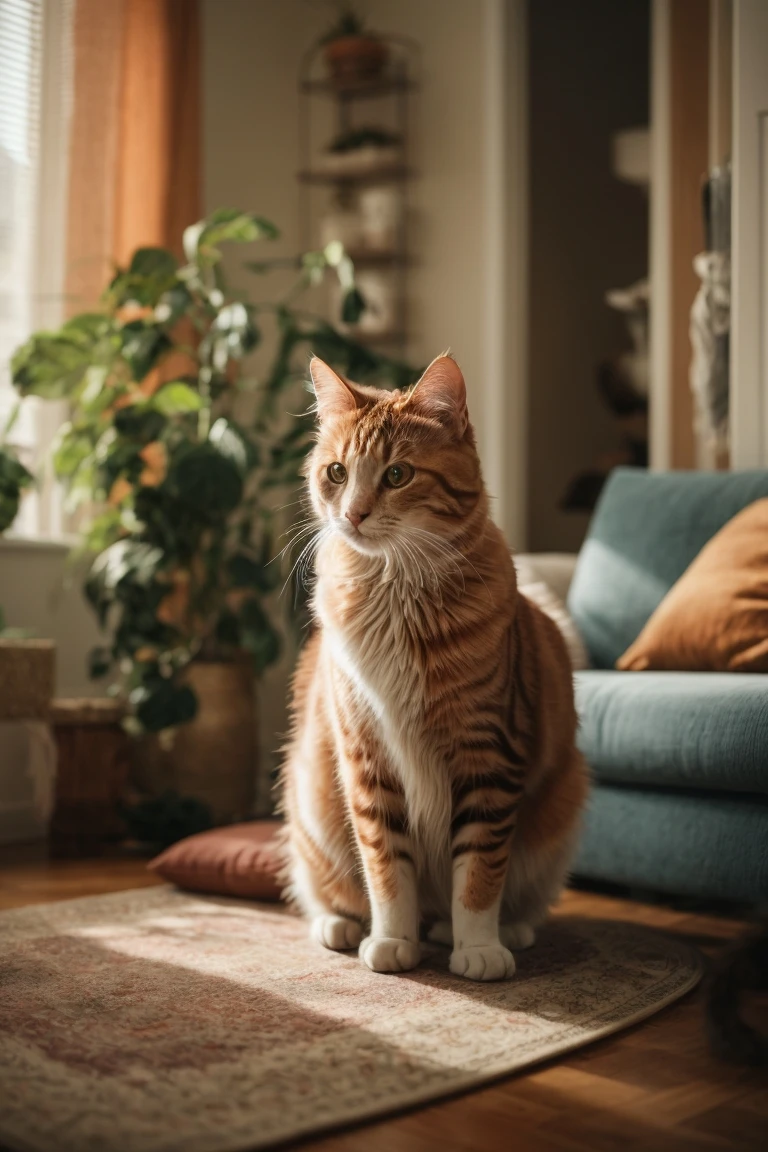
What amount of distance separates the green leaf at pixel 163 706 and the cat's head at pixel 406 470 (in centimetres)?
134

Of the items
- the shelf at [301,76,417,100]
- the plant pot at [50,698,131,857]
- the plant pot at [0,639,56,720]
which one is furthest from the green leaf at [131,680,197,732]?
the shelf at [301,76,417,100]

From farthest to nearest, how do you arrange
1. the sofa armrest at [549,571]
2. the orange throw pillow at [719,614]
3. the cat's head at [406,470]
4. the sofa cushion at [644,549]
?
the sofa armrest at [549,571] < the sofa cushion at [644,549] < the orange throw pillow at [719,614] < the cat's head at [406,470]

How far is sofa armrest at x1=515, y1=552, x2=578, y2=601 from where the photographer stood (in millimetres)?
2849

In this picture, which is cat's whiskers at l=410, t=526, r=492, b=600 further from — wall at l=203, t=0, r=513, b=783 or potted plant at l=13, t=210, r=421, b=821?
wall at l=203, t=0, r=513, b=783

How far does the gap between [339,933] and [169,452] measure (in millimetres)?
1538

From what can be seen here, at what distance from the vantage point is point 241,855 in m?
2.32

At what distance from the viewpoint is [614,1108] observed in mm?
1314

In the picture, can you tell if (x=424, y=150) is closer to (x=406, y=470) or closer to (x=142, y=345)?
(x=142, y=345)

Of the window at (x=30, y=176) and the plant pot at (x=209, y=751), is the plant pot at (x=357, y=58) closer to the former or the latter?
the window at (x=30, y=176)

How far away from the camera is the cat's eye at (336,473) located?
67.9 inches

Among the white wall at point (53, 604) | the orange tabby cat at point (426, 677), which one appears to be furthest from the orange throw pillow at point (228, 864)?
the white wall at point (53, 604)

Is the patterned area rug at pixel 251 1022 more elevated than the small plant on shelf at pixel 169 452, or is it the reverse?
the small plant on shelf at pixel 169 452

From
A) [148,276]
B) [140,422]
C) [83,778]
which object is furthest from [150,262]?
[83,778]

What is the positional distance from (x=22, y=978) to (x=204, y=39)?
3329 millimetres
